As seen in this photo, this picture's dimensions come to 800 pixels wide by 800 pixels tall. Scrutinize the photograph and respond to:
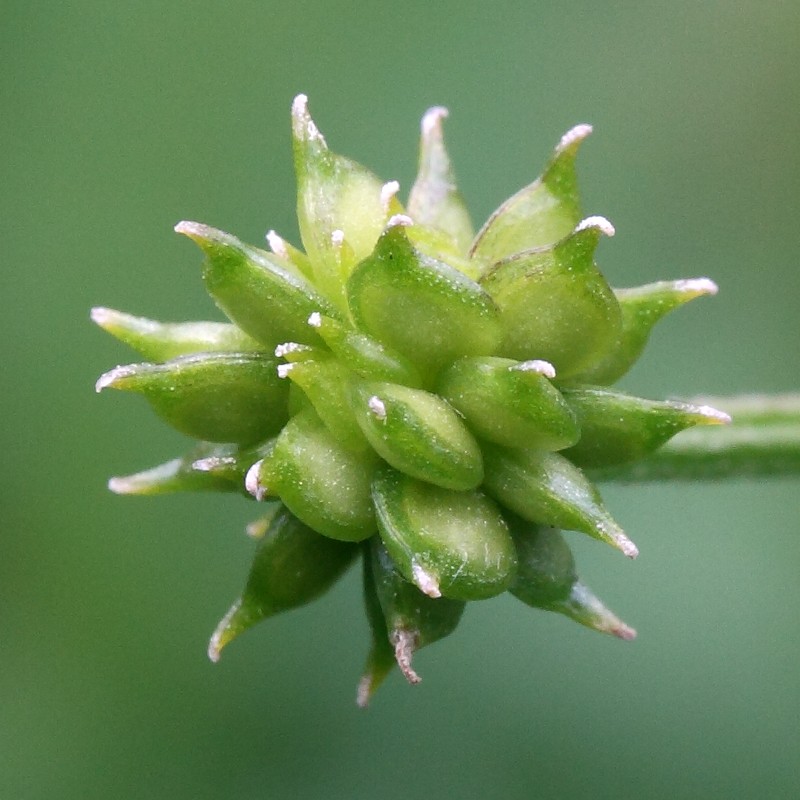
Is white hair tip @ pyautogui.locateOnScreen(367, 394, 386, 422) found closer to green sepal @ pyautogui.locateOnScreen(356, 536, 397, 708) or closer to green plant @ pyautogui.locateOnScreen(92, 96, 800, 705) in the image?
green plant @ pyautogui.locateOnScreen(92, 96, 800, 705)

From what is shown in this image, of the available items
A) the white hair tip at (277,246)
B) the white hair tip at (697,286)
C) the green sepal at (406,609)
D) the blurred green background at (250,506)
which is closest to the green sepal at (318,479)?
the green sepal at (406,609)

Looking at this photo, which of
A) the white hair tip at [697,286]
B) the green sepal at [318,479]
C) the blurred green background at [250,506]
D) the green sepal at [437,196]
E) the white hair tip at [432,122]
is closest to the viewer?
the green sepal at [318,479]

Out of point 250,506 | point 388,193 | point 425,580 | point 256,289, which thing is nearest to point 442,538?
point 425,580

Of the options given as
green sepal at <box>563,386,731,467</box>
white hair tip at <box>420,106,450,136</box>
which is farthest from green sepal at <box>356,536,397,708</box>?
white hair tip at <box>420,106,450,136</box>

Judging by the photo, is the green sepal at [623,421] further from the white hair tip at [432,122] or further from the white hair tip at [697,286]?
the white hair tip at [432,122]

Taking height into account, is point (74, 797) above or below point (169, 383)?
below

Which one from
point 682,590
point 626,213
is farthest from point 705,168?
point 682,590

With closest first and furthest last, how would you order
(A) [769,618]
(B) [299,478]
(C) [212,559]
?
(B) [299,478]
(A) [769,618]
(C) [212,559]

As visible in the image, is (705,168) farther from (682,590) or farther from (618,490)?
(682,590)
